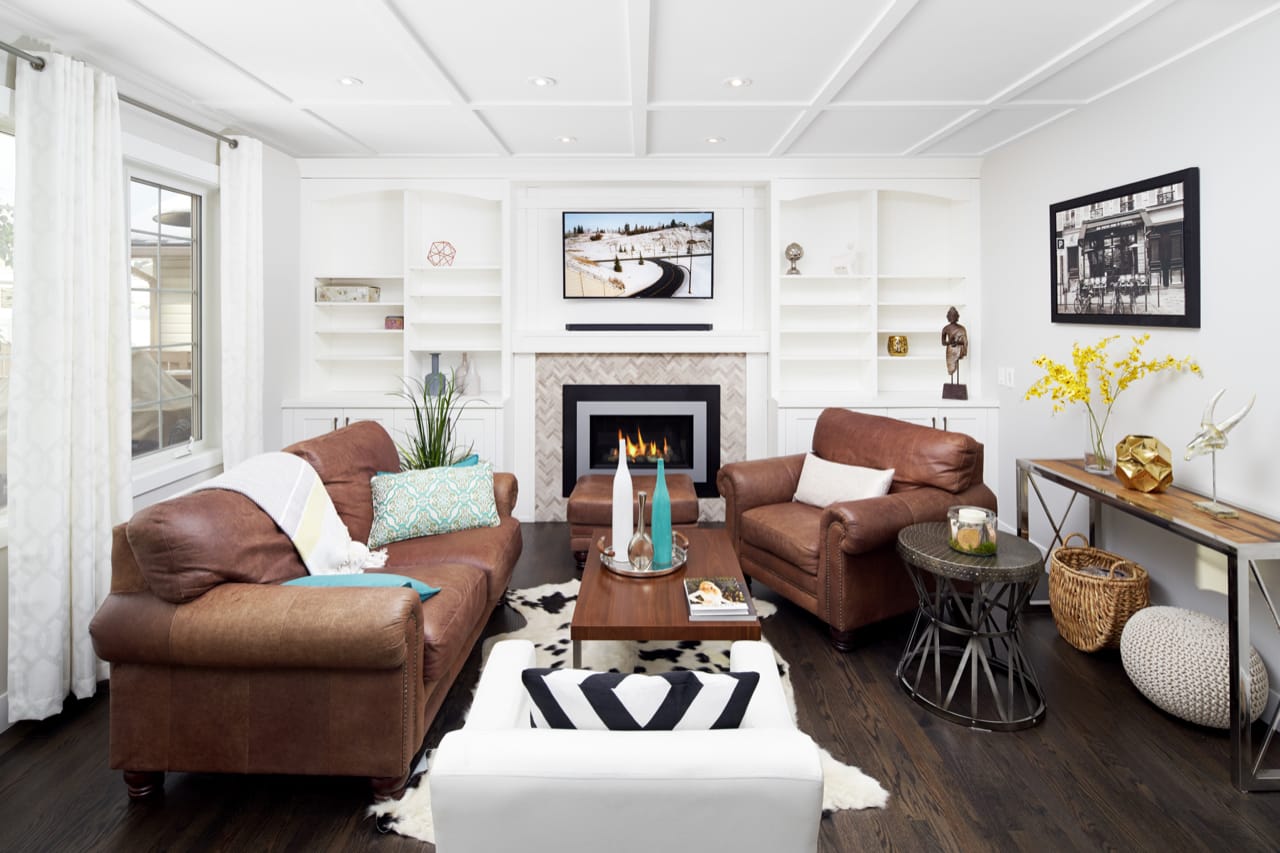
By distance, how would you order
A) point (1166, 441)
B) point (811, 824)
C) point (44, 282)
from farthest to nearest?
point (1166, 441) < point (44, 282) < point (811, 824)

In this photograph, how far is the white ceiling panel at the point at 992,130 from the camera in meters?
3.97

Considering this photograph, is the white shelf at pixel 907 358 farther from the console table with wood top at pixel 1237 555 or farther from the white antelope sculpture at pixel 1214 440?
the white antelope sculpture at pixel 1214 440

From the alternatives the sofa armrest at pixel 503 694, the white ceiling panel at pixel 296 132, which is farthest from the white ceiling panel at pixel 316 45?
the sofa armrest at pixel 503 694

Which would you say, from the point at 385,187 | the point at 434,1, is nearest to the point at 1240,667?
the point at 434,1

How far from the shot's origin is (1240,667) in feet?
7.14

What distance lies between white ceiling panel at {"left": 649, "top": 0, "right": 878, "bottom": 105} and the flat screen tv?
1583 mm

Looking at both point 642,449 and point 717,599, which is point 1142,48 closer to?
point 717,599

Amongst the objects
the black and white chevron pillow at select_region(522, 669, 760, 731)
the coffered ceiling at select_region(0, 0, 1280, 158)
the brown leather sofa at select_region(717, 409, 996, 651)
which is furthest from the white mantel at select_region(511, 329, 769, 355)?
the black and white chevron pillow at select_region(522, 669, 760, 731)

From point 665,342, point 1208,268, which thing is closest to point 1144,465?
point 1208,268

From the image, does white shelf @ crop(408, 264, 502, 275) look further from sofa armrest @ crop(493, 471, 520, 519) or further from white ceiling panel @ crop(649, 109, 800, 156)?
sofa armrest @ crop(493, 471, 520, 519)

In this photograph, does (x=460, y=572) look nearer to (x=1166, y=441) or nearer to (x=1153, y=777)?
(x=1153, y=777)

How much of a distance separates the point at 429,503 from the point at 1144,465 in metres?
2.91

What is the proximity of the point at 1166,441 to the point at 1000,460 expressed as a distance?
1.75 m

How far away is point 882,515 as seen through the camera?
3.11 m
